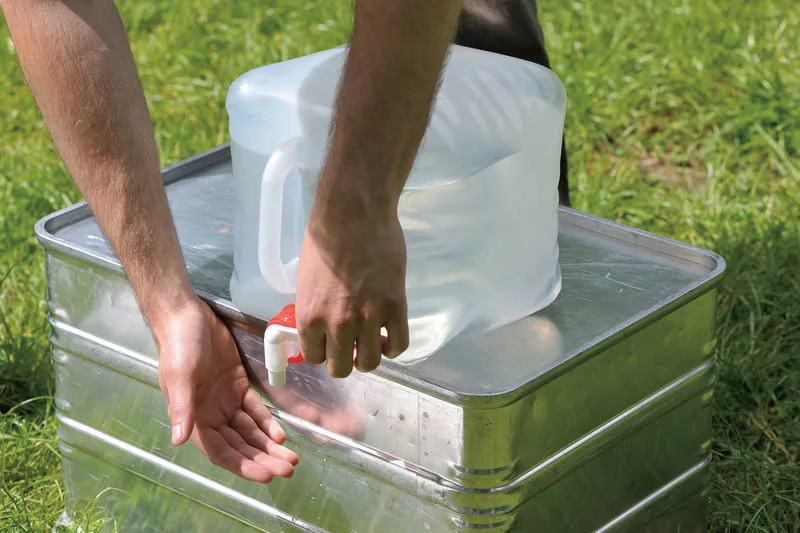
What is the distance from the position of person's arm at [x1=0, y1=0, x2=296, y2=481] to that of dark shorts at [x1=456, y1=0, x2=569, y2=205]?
875 mm

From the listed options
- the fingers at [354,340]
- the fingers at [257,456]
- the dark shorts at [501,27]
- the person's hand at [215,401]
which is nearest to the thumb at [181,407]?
the person's hand at [215,401]

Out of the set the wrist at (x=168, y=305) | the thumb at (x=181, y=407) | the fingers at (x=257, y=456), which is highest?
the wrist at (x=168, y=305)

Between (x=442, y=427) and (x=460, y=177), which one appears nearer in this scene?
(x=442, y=427)

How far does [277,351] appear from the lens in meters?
1.79

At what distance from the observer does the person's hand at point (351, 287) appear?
1.52 metres

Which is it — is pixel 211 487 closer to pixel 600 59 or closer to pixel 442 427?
pixel 442 427

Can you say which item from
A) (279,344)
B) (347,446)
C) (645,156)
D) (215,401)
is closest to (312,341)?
(279,344)

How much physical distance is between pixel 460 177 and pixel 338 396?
1.25ft

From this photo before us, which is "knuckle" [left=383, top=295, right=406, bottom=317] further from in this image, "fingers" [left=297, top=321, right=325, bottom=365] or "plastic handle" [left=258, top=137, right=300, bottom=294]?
"plastic handle" [left=258, top=137, right=300, bottom=294]

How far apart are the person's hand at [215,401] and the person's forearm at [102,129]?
0.06 metres

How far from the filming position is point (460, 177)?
194cm

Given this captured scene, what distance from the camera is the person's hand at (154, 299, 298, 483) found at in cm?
189

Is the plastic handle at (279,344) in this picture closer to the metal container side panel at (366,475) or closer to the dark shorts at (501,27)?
the metal container side panel at (366,475)

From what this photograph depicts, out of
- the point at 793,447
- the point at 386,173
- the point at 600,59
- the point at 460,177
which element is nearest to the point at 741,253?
the point at 793,447
